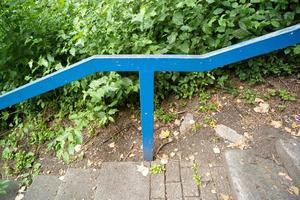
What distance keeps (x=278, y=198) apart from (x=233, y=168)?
36 centimetres

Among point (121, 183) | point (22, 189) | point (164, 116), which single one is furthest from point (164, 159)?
point (22, 189)

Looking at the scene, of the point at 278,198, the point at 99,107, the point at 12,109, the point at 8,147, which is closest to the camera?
the point at 278,198

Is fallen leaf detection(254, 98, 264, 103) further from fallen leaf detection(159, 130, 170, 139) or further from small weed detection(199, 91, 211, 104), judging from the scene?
fallen leaf detection(159, 130, 170, 139)

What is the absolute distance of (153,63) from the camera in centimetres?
183

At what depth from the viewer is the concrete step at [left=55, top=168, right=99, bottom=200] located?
7.52ft

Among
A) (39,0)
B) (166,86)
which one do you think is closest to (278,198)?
(166,86)

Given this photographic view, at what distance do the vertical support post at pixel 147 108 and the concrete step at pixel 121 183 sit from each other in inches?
7.3

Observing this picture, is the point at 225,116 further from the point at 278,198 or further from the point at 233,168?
the point at 278,198

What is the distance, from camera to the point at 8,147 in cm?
331

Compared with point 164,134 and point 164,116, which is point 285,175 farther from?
point 164,116

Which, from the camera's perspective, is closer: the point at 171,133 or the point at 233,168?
the point at 233,168

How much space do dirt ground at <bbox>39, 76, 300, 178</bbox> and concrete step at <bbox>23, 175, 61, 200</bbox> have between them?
0.56 ft

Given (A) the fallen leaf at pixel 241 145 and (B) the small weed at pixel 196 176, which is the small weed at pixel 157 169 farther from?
(A) the fallen leaf at pixel 241 145

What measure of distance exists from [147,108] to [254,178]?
2.95ft
